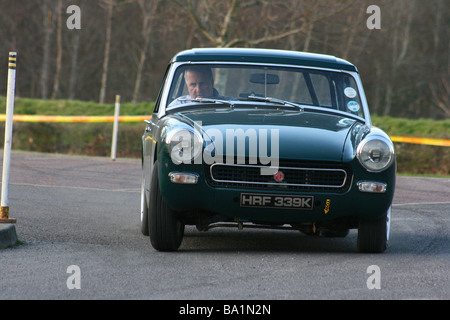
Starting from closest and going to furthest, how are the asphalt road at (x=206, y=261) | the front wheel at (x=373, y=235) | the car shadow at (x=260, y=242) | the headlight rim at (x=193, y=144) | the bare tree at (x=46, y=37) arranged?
the asphalt road at (x=206, y=261)
the headlight rim at (x=193, y=144)
the front wheel at (x=373, y=235)
the car shadow at (x=260, y=242)
the bare tree at (x=46, y=37)

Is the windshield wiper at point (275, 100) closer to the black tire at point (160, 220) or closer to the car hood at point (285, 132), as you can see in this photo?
the car hood at point (285, 132)

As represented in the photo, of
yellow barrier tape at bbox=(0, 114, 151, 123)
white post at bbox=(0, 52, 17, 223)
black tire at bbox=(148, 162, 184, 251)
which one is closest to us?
black tire at bbox=(148, 162, 184, 251)

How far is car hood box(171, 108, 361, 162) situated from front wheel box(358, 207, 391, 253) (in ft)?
2.06

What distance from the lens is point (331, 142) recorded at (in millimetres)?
6215

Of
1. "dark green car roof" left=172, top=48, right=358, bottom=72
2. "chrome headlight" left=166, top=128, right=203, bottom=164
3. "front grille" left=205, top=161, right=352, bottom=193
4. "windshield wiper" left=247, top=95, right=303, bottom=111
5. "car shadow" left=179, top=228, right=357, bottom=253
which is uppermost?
"dark green car roof" left=172, top=48, right=358, bottom=72

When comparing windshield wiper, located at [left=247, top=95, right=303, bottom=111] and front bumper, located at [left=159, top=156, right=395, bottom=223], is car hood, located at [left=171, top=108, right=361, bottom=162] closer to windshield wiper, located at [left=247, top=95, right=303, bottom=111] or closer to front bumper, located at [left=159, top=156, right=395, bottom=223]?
front bumper, located at [left=159, top=156, right=395, bottom=223]

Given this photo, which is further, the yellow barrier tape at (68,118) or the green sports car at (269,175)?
the yellow barrier tape at (68,118)

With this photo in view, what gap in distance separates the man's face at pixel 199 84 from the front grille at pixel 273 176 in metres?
1.43

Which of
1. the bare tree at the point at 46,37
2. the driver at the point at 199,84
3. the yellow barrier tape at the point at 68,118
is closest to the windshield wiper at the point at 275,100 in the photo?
the driver at the point at 199,84

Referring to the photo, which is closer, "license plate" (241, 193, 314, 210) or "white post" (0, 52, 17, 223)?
"license plate" (241, 193, 314, 210)

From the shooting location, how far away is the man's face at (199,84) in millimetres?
7407

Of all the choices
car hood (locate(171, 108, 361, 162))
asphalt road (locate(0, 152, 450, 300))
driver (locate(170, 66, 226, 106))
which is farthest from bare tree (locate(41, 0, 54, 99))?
car hood (locate(171, 108, 361, 162))

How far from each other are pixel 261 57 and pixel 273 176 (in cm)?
181

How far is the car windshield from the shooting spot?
7430 mm
